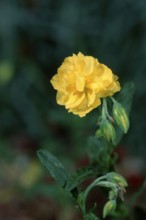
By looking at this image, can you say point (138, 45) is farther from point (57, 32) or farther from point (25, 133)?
point (25, 133)

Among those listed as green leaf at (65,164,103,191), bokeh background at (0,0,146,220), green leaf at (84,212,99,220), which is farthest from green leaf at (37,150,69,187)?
bokeh background at (0,0,146,220)

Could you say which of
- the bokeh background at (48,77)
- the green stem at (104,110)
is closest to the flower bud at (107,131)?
the green stem at (104,110)

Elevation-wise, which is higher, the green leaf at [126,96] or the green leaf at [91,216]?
the green leaf at [126,96]

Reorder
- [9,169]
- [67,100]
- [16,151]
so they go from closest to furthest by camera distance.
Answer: [67,100] < [9,169] < [16,151]

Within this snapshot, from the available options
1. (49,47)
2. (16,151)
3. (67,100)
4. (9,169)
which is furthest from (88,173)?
(49,47)

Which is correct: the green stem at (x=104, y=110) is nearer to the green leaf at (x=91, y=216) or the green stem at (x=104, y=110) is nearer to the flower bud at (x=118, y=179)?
the flower bud at (x=118, y=179)

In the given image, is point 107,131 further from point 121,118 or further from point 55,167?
point 55,167

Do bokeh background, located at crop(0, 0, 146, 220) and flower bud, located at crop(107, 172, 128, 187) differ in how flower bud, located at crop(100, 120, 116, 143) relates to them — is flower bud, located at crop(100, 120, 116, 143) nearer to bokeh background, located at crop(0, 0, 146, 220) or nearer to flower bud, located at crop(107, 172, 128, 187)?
flower bud, located at crop(107, 172, 128, 187)

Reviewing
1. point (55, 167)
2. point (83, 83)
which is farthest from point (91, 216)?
point (83, 83)
